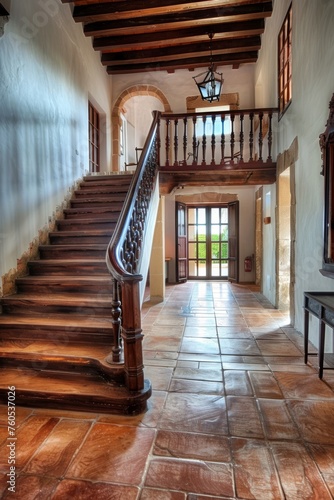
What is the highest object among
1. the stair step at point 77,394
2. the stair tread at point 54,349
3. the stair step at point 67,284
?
the stair step at point 67,284

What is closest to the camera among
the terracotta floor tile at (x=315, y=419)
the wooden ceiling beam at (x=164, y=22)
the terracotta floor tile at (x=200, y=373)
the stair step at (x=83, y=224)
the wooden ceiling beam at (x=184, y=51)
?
the terracotta floor tile at (x=315, y=419)

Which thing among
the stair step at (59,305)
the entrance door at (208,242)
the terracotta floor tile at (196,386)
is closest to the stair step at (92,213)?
the stair step at (59,305)

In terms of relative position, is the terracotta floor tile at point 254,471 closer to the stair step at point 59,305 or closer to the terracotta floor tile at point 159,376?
the terracotta floor tile at point 159,376

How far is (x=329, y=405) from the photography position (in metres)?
1.99

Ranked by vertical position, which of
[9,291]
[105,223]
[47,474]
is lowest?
[47,474]

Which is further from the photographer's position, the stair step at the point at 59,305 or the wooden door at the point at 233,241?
the wooden door at the point at 233,241

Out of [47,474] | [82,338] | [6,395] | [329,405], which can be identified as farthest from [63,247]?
[329,405]

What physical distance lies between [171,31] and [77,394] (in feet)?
20.5

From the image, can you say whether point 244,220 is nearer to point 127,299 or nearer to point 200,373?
point 200,373

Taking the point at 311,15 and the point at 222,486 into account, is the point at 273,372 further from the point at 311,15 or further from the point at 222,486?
the point at 311,15

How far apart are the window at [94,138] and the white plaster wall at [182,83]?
107 centimetres

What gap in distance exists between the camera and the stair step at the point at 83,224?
383 cm

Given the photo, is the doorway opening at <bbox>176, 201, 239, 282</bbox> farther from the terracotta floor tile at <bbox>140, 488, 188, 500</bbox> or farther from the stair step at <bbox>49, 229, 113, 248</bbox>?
the terracotta floor tile at <bbox>140, 488, 188, 500</bbox>

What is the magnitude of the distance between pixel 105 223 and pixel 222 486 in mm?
3130
